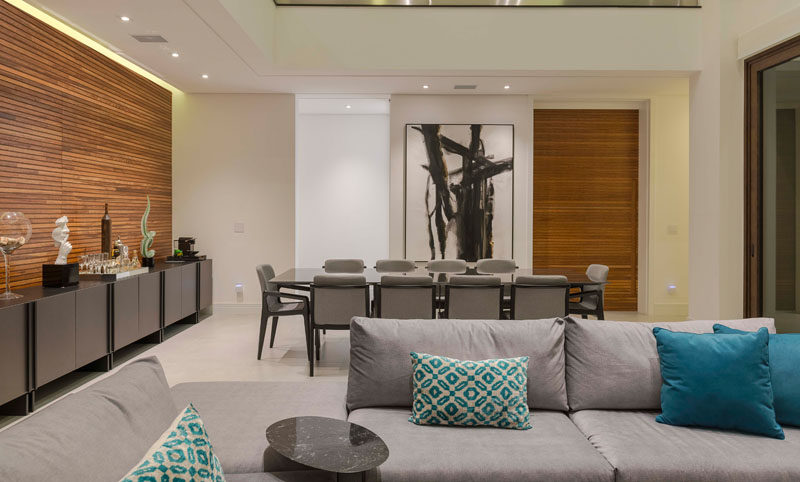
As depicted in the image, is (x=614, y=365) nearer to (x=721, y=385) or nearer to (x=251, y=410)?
(x=721, y=385)

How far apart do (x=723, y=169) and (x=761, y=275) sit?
112 centimetres

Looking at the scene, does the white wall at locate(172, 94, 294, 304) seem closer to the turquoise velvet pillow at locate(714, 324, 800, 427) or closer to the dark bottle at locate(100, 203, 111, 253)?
the dark bottle at locate(100, 203, 111, 253)

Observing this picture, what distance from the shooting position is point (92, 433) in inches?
53.5

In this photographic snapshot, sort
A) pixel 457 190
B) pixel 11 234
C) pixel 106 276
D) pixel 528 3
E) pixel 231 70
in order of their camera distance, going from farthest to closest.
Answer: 1. pixel 457 190
2. pixel 231 70
3. pixel 528 3
4. pixel 106 276
5. pixel 11 234

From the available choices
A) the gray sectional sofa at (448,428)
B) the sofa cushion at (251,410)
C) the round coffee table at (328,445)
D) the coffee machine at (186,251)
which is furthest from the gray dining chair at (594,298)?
the coffee machine at (186,251)

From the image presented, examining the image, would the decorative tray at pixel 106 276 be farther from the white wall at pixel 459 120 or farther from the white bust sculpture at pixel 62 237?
the white wall at pixel 459 120

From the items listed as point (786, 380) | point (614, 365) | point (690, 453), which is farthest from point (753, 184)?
point (690, 453)

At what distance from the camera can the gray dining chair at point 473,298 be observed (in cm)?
451

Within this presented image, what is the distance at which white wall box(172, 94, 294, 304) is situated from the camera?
7500mm

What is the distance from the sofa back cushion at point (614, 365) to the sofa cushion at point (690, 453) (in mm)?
163

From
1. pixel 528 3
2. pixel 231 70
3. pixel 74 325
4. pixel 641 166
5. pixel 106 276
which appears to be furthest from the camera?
pixel 641 166

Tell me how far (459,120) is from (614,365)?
18.1 ft

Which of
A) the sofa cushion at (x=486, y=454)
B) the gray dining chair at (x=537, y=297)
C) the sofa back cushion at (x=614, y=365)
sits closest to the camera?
the sofa cushion at (x=486, y=454)

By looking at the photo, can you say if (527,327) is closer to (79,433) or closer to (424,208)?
(79,433)
